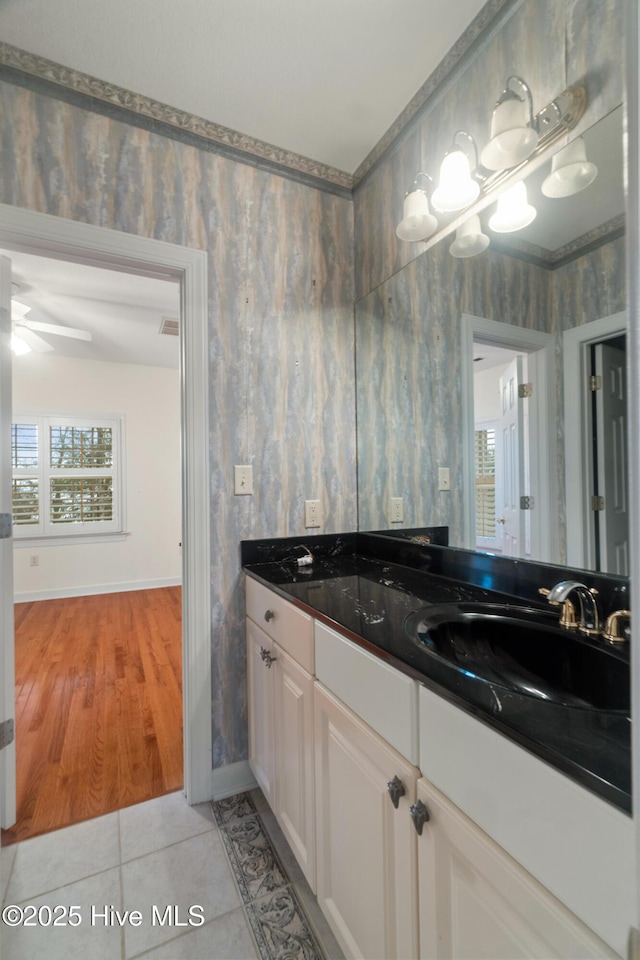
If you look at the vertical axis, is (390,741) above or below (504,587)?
below

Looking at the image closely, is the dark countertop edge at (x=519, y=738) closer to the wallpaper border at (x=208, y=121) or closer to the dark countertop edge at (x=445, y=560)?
the dark countertop edge at (x=445, y=560)

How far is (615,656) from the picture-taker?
765mm

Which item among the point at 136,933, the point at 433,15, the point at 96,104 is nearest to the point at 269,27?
the point at 433,15

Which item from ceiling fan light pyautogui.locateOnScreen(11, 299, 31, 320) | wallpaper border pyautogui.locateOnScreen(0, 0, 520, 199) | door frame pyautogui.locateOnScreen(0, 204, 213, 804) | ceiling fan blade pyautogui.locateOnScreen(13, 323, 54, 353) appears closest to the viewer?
wallpaper border pyautogui.locateOnScreen(0, 0, 520, 199)

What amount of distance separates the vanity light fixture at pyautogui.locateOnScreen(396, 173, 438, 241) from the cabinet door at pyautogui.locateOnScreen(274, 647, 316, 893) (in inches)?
58.4

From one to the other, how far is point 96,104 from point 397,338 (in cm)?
134

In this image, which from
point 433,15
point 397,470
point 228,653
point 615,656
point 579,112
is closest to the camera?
point 615,656

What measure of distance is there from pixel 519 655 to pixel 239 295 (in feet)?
5.09

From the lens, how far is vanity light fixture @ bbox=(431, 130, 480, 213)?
1264 mm

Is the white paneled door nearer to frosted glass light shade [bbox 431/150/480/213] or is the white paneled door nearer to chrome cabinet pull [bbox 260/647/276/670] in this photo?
frosted glass light shade [bbox 431/150/480/213]

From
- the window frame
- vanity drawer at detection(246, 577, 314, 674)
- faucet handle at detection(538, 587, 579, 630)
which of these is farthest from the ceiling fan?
faucet handle at detection(538, 587, 579, 630)

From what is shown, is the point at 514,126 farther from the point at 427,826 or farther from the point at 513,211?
the point at 427,826

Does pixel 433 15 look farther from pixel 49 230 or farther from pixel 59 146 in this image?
pixel 49 230

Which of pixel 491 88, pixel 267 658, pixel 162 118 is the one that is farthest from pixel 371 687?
pixel 162 118
